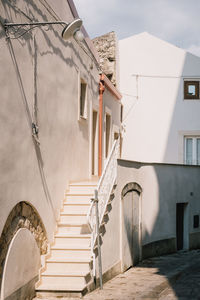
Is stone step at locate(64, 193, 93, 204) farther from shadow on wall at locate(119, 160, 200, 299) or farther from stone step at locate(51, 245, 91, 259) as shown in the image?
stone step at locate(51, 245, 91, 259)

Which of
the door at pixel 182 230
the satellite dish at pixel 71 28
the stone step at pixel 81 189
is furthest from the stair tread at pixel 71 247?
the door at pixel 182 230

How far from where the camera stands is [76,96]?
1199cm

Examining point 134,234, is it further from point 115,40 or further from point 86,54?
point 115,40

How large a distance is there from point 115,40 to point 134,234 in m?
8.84

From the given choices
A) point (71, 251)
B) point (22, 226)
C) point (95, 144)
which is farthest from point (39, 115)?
point (95, 144)

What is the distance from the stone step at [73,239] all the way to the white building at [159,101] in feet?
31.2

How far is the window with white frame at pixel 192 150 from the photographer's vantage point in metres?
18.6

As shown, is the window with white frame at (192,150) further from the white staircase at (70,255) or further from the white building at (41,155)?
the white staircase at (70,255)

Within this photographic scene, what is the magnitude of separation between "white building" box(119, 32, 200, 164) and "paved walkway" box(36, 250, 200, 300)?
Result: 19.0ft

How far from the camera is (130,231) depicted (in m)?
12.8

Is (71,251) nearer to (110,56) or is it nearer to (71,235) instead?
(71,235)

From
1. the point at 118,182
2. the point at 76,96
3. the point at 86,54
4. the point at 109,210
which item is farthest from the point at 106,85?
the point at 109,210

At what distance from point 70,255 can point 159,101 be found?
35.7 ft

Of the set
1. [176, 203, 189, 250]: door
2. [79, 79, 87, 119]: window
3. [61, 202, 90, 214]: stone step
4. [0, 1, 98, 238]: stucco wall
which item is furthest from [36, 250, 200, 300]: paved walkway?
[79, 79, 87, 119]: window
